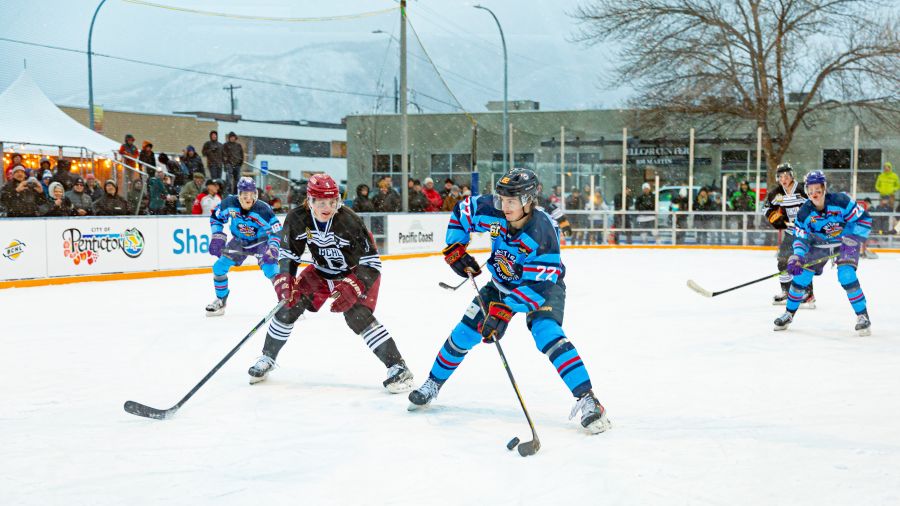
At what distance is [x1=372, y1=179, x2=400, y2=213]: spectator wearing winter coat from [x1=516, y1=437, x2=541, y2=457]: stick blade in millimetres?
11033

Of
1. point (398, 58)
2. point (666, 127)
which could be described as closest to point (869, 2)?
point (666, 127)

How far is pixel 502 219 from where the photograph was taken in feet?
12.3

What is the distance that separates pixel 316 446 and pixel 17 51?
1247 cm

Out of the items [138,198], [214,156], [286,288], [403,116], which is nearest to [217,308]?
[286,288]

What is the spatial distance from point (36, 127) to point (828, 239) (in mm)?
11099

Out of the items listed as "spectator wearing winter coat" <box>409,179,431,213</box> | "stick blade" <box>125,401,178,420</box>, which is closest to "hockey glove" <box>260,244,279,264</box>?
"stick blade" <box>125,401,178,420</box>

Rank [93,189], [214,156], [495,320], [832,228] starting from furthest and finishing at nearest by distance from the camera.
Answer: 1. [214,156]
2. [93,189]
3. [832,228]
4. [495,320]

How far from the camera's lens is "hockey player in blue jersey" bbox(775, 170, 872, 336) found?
20.1 ft

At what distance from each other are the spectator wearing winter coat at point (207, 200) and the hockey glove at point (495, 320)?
342 inches

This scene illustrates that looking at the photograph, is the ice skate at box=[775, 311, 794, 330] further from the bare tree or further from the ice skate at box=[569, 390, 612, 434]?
the bare tree

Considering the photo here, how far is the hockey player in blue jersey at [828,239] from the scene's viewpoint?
20.1 ft

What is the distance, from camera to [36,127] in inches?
498

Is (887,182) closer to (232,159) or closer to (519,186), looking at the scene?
(232,159)

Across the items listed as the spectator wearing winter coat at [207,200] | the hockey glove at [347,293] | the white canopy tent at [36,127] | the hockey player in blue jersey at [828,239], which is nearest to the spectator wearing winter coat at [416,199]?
the spectator wearing winter coat at [207,200]
